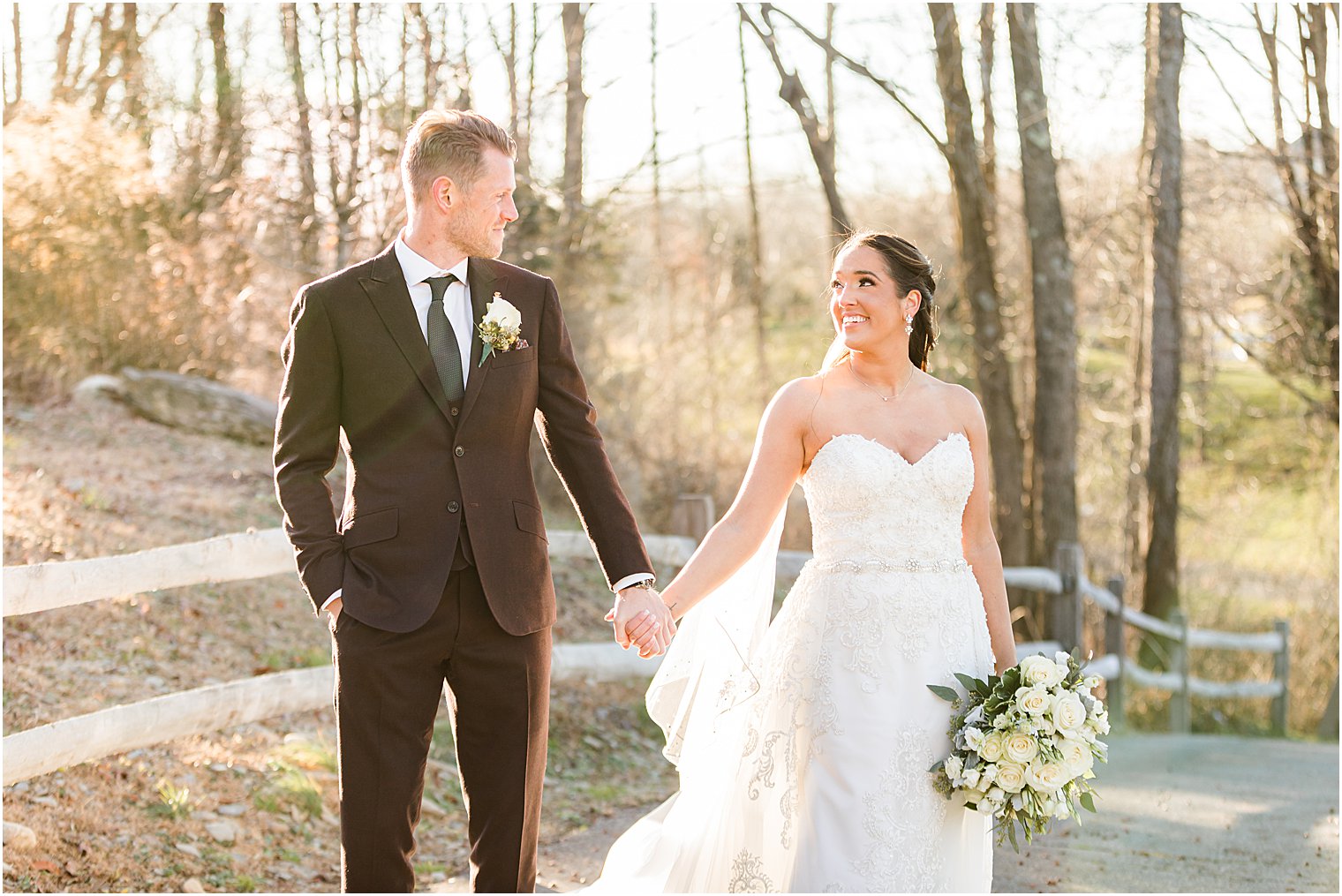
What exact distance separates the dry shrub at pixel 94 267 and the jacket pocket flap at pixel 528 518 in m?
7.87

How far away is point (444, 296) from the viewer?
3424 millimetres

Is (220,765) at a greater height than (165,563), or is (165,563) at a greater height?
(165,563)

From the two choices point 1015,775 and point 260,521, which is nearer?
point 1015,775

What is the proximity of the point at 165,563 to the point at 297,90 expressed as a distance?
5061mm

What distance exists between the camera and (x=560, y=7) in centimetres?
991

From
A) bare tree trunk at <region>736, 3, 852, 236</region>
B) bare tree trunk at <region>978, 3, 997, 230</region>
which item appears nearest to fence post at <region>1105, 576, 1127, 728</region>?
bare tree trunk at <region>978, 3, 997, 230</region>

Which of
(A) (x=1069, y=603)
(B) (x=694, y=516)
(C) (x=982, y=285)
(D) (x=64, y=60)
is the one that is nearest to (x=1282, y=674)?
(A) (x=1069, y=603)

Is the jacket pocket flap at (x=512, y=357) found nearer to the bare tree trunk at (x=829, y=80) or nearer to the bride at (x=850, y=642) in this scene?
the bride at (x=850, y=642)

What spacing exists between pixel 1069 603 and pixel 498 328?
7.35 metres

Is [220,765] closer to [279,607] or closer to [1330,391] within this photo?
[279,607]

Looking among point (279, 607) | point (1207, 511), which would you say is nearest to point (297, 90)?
point (279, 607)

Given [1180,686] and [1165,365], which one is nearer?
[1180,686]

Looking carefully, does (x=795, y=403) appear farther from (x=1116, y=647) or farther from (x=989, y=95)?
(x=989, y=95)

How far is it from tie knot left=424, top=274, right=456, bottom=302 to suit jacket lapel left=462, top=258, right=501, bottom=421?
0.07m
